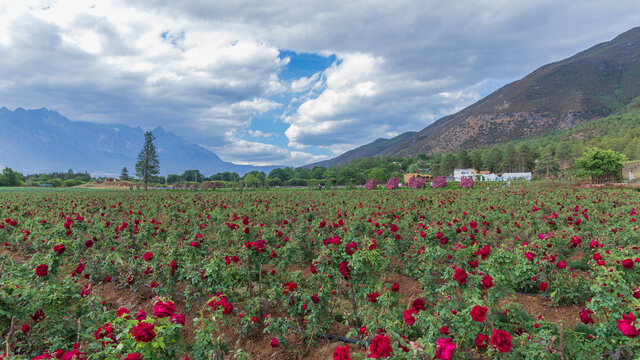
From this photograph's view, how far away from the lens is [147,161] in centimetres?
6869

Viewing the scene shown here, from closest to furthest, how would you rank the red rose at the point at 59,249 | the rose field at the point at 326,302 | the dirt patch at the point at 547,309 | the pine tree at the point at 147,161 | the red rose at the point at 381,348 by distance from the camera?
1. the red rose at the point at 381,348
2. the rose field at the point at 326,302
3. the red rose at the point at 59,249
4. the dirt patch at the point at 547,309
5. the pine tree at the point at 147,161

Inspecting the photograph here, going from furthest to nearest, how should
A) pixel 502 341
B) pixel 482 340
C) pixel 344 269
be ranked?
pixel 344 269, pixel 482 340, pixel 502 341

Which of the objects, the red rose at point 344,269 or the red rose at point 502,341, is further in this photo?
the red rose at point 344,269

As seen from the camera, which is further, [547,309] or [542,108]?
[542,108]

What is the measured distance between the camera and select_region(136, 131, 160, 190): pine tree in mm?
67812

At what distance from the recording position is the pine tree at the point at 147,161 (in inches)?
2670

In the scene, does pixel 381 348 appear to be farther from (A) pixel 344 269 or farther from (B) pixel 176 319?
(A) pixel 344 269

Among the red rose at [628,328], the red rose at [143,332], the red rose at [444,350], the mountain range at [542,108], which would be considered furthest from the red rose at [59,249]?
the mountain range at [542,108]

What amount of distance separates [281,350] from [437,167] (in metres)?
116

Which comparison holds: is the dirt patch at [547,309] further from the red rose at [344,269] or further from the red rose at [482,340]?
the red rose at [344,269]

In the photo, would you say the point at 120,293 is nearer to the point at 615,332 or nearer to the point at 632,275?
the point at 615,332

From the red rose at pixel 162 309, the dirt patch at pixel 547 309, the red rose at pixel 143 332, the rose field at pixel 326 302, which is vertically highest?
the red rose at pixel 162 309

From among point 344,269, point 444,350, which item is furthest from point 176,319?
point 444,350

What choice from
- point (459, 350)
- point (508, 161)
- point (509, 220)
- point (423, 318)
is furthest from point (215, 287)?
point (508, 161)
